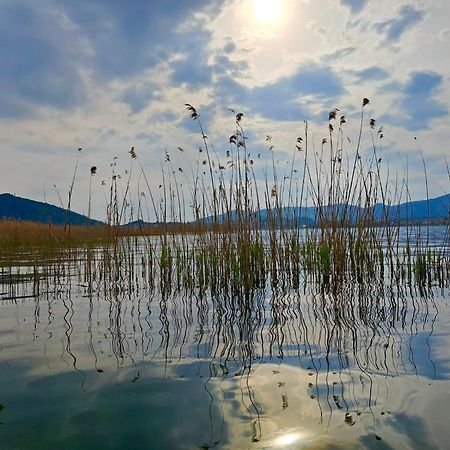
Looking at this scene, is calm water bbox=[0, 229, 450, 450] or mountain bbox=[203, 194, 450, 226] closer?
calm water bbox=[0, 229, 450, 450]

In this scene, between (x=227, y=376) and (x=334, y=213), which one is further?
(x=334, y=213)

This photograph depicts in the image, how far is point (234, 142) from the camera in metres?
5.75

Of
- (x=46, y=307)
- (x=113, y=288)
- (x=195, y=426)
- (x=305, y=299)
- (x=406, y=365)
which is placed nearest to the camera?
(x=195, y=426)

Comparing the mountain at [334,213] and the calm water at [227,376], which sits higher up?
the mountain at [334,213]

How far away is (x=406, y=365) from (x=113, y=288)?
403 centimetres

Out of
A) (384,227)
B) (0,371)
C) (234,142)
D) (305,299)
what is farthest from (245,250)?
(0,371)

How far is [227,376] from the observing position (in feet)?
7.55

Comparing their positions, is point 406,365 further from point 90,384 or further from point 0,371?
point 0,371

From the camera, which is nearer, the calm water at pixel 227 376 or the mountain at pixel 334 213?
the calm water at pixel 227 376

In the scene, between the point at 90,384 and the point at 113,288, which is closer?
the point at 90,384

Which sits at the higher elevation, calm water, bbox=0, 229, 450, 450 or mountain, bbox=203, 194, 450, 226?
mountain, bbox=203, 194, 450, 226

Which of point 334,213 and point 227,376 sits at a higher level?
point 334,213

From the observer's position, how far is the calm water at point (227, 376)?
1685 mm

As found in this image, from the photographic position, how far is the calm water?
1685 mm
